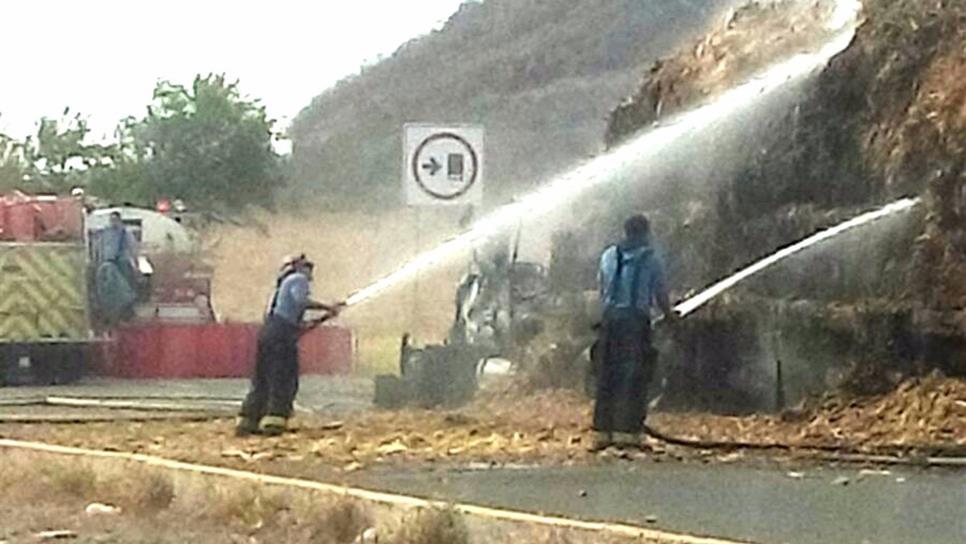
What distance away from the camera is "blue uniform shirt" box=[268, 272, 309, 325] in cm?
2056

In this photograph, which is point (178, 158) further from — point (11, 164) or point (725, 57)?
point (725, 57)

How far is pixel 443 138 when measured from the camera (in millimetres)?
21594

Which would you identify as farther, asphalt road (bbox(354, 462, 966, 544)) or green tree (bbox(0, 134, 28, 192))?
green tree (bbox(0, 134, 28, 192))

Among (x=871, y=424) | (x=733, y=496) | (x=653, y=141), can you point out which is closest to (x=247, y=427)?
(x=871, y=424)

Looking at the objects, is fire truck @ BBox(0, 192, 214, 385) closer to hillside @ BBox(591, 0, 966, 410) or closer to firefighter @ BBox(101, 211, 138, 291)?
firefighter @ BBox(101, 211, 138, 291)

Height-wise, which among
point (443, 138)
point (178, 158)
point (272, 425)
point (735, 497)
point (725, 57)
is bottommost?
point (735, 497)

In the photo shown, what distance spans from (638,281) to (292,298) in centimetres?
347

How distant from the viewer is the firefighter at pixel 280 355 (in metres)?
20.5

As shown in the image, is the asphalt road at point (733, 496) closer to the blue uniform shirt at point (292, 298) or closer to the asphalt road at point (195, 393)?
the blue uniform shirt at point (292, 298)

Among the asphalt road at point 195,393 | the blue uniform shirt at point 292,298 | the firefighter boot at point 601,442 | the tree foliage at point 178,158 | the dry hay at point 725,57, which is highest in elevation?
the tree foliage at point 178,158

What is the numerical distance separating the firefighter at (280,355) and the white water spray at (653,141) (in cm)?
136

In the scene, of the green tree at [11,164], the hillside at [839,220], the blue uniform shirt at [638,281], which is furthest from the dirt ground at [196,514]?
the green tree at [11,164]

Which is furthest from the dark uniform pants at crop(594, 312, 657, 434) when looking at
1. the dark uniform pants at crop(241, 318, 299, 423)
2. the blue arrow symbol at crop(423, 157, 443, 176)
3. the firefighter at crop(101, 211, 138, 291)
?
the firefighter at crop(101, 211, 138, 291)

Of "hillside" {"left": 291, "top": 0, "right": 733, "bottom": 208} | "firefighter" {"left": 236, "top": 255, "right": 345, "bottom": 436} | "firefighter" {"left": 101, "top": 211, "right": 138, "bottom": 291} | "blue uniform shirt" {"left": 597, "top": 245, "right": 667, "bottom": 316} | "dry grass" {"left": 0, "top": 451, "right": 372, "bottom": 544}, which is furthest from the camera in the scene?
"hillside" {"left": 291, "top": 0, "right": 733, "bottom": 208}
